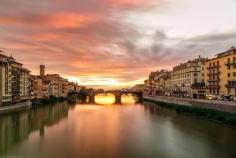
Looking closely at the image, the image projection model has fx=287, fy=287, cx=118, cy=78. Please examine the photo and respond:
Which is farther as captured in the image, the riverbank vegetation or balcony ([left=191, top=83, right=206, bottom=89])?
balcony ([left=191, top=83, right=206, bottom=89])

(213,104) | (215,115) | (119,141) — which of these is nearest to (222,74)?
(213,104)

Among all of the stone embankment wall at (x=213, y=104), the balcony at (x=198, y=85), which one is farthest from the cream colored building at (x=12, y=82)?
the balcony at (x=198, y=85)

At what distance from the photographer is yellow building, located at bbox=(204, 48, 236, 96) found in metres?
61.9

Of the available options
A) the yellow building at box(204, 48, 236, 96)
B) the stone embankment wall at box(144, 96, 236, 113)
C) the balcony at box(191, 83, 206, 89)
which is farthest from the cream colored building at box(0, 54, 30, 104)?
the balcony at box(191, 83, 206, 89)

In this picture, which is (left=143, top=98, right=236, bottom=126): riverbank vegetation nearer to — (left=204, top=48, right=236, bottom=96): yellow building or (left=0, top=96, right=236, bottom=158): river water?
(left=0, top=96, right=236, bottom=158): river water

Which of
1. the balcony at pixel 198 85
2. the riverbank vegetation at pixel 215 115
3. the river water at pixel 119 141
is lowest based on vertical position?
the river water at pixel 119 141

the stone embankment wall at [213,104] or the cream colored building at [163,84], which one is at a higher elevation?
the cream colored building at [163,84]

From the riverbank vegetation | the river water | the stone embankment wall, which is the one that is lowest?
the river water

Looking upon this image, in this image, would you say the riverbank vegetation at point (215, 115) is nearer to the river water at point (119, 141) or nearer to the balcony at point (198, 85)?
the river water at point (119, 141)

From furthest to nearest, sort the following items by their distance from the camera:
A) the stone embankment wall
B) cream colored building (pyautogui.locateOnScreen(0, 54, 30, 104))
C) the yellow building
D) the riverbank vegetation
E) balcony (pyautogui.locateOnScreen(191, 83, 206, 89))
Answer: balcony (pyautogui.locateOnScreen(191, 83, 206, 89)) < cream colored building (pyautogui.locateOnScreen(0, 54, 30, 104)) < the yellow building < the stone embankment wall < the riverbank vegetation

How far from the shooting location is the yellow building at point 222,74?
203ft

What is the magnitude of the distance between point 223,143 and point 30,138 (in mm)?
23072

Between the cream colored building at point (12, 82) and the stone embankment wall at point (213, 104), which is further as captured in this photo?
the cream colored building at point (12, 82)

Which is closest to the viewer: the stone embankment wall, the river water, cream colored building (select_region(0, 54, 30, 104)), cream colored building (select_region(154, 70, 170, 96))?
the river water
